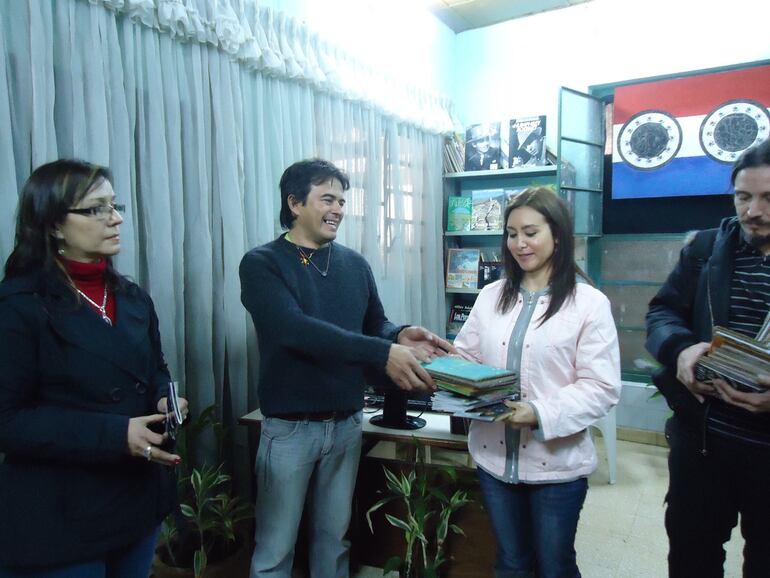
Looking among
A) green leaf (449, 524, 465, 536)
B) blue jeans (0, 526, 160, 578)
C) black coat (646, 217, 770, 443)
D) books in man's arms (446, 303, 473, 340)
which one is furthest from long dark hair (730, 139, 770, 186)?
books in man's arms (446, 303, 473, 340)

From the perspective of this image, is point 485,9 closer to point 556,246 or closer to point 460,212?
point 460,212

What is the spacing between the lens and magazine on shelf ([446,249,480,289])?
395 centimetres

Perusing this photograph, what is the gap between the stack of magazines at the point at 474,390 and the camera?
3.98 feet

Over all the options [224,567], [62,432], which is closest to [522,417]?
[62,432]

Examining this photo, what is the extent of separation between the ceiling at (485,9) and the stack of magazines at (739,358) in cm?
335

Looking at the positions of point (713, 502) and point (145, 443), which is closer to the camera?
point (145, 443)

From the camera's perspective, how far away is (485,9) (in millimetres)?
3832

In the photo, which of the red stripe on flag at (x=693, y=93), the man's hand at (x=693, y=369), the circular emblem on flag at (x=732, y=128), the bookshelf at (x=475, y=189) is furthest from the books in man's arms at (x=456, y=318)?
the man's hand at (x=693, y=369)

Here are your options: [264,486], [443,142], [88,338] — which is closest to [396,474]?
[264,486]

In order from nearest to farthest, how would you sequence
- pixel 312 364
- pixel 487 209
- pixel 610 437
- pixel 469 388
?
pixel 469 388, pixel 312 364, pixel 610 437, pixel 487 209

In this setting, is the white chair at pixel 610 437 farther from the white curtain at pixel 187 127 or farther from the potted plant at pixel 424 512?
the white curtain at pixel 187 127

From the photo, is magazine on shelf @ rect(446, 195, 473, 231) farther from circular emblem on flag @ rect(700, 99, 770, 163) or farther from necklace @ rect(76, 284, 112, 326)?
necklace @ rect(76, 284, 112, 326)

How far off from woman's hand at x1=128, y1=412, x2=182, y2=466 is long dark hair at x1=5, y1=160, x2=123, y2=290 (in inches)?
13.1

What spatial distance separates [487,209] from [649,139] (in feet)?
3.93
